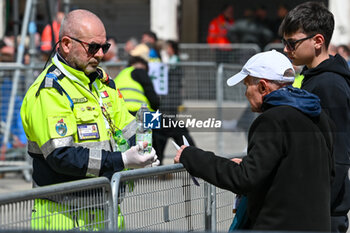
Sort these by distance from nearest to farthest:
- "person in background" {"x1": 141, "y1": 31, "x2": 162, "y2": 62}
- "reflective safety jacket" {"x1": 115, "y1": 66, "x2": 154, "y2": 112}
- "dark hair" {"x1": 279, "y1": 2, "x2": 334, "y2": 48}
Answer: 1. "dark hair" {"x1": 279, "y1": 2, "x2": 334, "y2": 48}
2. "reflective safety jacket" {"x1": 115, "y1": 66, "x2": 154, "y2": 112}
3. "person in background" {"x1": 141, "y1": 31, "x2": 162, "y2": 62}

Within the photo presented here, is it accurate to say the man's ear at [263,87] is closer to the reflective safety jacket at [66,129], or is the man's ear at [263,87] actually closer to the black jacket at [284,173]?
the black jacket at [284,173]

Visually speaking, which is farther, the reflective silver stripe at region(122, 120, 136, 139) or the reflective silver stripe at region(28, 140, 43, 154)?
the reflective silver stripe at region(122, 120, 136, 139)

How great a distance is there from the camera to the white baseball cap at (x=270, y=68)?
3.47 meters

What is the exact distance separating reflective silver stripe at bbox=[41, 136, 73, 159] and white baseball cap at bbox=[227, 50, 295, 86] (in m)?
Answer: 0.99

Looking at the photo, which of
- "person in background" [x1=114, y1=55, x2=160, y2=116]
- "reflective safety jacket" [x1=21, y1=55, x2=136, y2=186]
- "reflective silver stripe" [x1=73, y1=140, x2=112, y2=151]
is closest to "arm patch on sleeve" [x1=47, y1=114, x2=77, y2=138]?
"reflective safety jacket" [x1=21, y1=55, x2=136, y2=186]

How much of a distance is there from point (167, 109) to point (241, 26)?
7.65 m

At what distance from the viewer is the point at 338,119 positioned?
3.91m

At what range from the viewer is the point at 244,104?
10586 mm

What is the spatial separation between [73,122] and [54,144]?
0.18 m

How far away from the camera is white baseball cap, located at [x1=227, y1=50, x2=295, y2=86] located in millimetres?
3467

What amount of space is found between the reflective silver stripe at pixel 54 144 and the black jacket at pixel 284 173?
849 millimetres

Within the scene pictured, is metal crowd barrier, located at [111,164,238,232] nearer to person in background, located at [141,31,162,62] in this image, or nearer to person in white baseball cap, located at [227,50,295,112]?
person in white baseball cap, located at [227,50,295,112]

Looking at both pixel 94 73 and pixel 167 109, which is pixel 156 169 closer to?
pixel 94 73

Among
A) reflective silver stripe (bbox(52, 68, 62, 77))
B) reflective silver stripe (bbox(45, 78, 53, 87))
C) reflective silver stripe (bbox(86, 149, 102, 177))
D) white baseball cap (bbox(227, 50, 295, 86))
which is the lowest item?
reflective silver stripe (bbox(86, 149, 102, 177))
